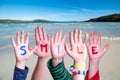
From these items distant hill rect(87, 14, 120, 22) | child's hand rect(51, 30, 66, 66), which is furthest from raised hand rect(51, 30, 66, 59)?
distant hill rect(87, 14, 120, 22)

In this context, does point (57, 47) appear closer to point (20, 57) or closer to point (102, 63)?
point (20, 57)

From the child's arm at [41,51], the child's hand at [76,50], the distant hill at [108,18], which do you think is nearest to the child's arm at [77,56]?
the child's hand at [76,50]

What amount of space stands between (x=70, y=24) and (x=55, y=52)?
0.53m

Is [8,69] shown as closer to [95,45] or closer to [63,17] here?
[63,17]

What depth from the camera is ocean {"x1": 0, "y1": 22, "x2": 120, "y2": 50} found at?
121cm

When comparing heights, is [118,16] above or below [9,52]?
above

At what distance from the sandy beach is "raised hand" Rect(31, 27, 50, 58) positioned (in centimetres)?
42

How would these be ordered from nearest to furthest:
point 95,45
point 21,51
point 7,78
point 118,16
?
1. point 21,51
2. point 95,45
3. point 7,78
4. point 118,16

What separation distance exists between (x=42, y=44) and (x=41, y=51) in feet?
0.08

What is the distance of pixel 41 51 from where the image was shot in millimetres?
749

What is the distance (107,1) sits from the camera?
3.98 feet

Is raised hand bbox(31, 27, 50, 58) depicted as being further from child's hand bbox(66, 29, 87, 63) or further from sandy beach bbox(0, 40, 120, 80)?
sandy beach bbox(0, 40, 120, 80)

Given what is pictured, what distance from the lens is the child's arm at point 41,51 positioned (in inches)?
29.4

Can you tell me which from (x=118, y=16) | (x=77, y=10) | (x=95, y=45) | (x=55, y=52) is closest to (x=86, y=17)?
(x=77, y=10)
